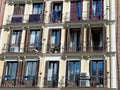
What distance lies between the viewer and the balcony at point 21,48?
91.1 ft

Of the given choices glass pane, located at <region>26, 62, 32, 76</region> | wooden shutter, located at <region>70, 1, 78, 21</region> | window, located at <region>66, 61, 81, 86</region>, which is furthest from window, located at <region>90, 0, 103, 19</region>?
glass pane, located at <region>26, 62, 32, 76</region>

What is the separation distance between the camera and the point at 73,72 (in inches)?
1030

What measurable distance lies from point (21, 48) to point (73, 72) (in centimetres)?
582

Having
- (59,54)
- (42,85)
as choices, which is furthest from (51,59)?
(42,85)

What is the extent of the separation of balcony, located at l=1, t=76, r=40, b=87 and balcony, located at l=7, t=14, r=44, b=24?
5939 mm

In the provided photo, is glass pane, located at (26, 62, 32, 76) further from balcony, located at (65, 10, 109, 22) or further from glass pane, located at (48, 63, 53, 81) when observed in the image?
balcony, located at (65, 10, 109, 22)

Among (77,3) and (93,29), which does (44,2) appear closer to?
(77,3)

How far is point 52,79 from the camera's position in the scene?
2627 centimetres

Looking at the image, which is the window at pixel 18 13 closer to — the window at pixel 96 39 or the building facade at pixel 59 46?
the building facade at pixel 59 46

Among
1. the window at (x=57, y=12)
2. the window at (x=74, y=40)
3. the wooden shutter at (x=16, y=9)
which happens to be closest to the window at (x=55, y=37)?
the window at (x=74, y=40)

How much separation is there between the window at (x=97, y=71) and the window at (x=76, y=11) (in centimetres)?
501

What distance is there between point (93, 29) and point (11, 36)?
327 inches

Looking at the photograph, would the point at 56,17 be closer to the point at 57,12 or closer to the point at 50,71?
the point at 57,12

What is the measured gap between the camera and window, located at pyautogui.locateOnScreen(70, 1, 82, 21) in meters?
28.3
